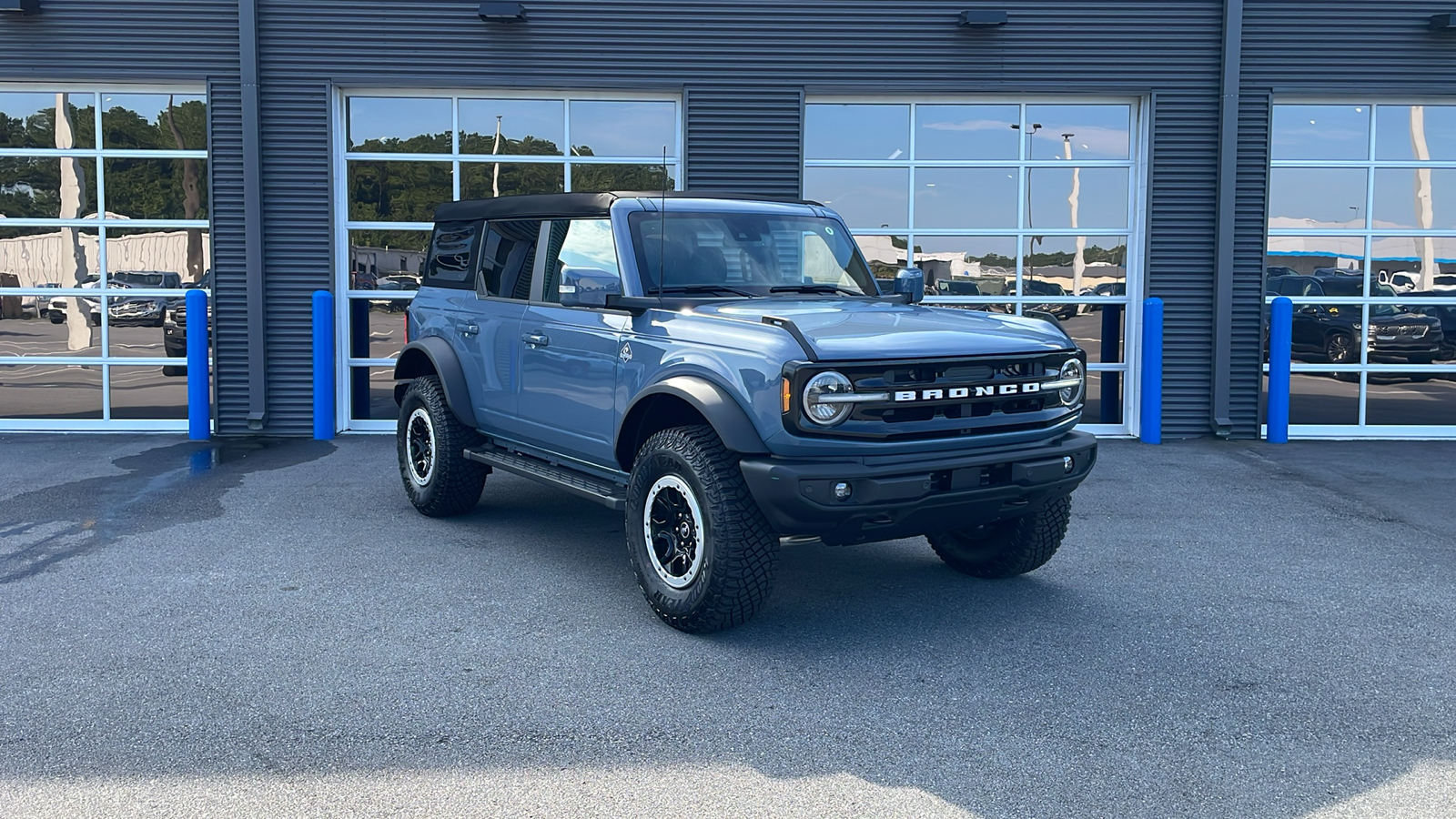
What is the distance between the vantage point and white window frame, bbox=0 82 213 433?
11.5 meters

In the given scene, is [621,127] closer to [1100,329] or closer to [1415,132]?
[1100,329]

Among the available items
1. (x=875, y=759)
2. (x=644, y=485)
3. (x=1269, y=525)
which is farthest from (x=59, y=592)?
(x=1269, y=525)

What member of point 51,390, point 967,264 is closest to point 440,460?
point 967,264

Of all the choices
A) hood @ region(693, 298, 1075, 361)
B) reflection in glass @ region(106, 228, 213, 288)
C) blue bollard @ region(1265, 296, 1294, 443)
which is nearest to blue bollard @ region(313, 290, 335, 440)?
reflection in glass @ region(106, 228, 213, 288)

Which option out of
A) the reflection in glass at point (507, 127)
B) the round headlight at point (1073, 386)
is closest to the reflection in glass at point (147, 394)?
the reflection in glass at point (507, 127)

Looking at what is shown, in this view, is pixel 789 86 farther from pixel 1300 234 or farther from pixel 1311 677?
pixel 1311 677

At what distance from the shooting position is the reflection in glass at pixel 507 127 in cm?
1165

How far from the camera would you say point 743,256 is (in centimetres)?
634

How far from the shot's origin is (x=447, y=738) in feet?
13.6

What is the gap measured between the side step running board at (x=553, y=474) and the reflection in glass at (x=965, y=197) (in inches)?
226

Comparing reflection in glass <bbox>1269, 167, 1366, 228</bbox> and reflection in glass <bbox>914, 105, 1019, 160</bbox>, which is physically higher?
reflection in glass <bbox>914, 105, 1019, 160</bbox>

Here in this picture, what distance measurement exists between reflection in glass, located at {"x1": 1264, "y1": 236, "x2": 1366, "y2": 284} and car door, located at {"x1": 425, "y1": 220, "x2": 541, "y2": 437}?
7.39 metres

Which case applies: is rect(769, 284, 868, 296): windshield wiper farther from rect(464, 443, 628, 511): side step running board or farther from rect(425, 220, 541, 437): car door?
rect(425, 220, 541, 437): car door

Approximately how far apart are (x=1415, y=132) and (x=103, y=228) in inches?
470
